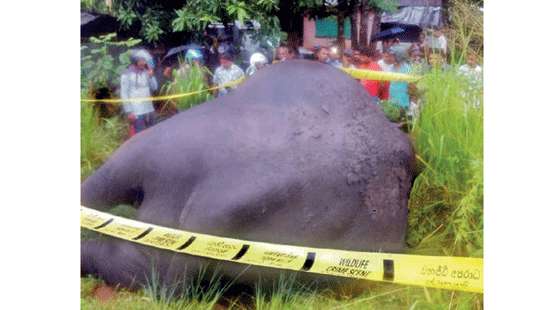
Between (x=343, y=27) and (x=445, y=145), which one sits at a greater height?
(x=343, y=27)

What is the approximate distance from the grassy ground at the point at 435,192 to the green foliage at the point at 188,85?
0.33 metres

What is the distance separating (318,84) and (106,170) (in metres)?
1.24

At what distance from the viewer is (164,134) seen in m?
3.52

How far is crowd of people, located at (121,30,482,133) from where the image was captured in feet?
11.5

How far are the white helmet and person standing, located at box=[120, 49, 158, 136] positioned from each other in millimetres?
537

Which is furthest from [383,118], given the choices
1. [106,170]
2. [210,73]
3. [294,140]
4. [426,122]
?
[106,170]

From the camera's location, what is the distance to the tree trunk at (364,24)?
351cm

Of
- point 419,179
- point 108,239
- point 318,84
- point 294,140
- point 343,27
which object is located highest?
point 343,27

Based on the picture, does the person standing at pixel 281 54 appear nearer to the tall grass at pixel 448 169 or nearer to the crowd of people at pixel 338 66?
the crowd of people at pixel 338 66

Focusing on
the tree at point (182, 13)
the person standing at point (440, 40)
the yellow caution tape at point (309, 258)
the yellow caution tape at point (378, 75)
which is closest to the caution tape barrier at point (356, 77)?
the yellow caution tape at point (378, 75)

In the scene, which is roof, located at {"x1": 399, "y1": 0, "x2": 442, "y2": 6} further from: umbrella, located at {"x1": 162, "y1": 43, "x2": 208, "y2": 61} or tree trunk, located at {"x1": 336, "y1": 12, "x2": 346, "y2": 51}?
umbrella, located at {"x1": 162, "y1": 43, "x2": 208, "y2": 61}

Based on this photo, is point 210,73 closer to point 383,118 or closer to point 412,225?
point 383,118

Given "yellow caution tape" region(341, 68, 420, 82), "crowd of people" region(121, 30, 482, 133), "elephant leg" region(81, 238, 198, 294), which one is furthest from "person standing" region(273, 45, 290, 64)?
"elephant leg" region(81, 238, 198, 294)

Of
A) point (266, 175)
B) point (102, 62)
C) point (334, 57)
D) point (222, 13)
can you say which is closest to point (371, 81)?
point (334, 57)
